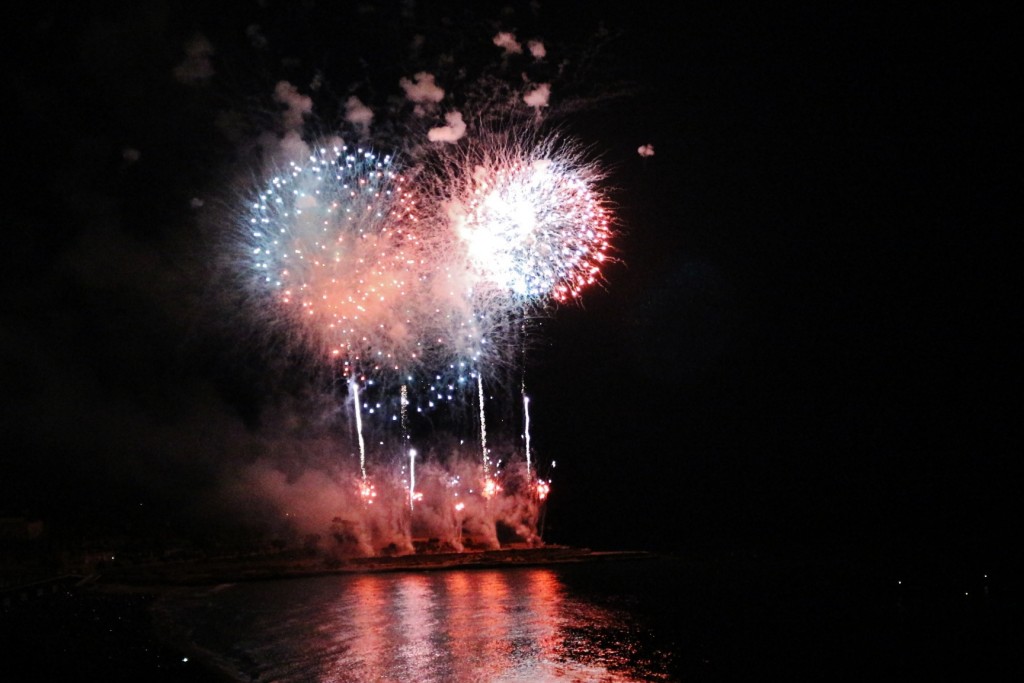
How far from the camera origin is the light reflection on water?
1270 centimetres

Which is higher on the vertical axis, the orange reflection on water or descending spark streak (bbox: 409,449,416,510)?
descending spark streak (bbox: 409,449,416,510)

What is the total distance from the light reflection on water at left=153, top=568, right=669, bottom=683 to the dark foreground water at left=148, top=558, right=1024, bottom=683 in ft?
0.15

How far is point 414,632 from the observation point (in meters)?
15.9

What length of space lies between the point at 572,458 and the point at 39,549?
4449 centimetres

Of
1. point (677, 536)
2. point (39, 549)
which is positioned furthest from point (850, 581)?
point (39, 549)

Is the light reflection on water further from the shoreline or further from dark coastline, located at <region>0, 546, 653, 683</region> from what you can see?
the shoreline

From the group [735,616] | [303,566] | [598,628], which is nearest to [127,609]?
[303,566]

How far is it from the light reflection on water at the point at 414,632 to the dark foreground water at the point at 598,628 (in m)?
0.05

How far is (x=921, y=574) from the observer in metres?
29.2

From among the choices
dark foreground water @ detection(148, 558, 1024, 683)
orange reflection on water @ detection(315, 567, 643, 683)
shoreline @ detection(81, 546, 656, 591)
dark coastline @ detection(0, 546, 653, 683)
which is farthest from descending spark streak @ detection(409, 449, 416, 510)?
orange reflection on water @ detection(315, 567, 643, 683)

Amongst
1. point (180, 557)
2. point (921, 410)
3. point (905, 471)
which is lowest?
point (180, 557)

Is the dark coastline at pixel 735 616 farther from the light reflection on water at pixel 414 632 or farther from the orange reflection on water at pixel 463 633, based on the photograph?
the orange reflection on water at pixel 463 633

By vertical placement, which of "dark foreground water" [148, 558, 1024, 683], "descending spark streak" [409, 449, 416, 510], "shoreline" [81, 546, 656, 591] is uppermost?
"descending spark streak" [409, 449, 416, 510]

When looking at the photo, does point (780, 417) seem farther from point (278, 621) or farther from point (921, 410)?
point (278, 621)
